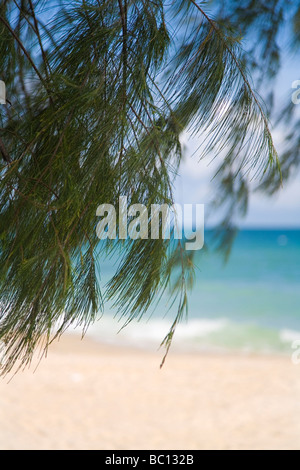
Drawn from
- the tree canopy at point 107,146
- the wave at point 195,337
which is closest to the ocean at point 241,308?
the wave at point 195,337

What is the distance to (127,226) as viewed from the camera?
2.14ft

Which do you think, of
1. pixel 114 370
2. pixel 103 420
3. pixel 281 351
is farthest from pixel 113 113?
pixel 281 351

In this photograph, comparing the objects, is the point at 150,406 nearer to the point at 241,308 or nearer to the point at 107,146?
the point at 107,146

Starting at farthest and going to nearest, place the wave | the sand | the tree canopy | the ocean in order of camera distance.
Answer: the ocean, the wave, the sand, the tree canopy

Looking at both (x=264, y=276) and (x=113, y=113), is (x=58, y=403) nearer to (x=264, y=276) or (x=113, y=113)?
(x=113, y=113)

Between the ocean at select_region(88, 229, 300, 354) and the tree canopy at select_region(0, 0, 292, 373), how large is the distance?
82 cm

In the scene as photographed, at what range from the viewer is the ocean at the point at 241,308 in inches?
220

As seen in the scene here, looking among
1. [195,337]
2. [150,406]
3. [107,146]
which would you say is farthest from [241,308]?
[107,146]

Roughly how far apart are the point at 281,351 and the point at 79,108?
506 centimetres

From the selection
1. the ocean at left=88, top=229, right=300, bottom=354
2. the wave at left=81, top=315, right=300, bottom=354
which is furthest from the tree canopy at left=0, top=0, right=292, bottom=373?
the wave at left=81, top=315, right=300, bottom=354

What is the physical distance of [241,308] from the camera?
8289 mm

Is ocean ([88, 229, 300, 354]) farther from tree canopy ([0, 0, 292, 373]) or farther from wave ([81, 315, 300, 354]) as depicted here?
tree canopy ([0, 0, 292, 373])

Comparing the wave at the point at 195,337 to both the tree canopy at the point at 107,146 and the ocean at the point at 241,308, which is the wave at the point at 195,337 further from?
the tree canopy at the point at 107,146

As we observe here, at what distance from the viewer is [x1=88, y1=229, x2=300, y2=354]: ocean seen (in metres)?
5.59
